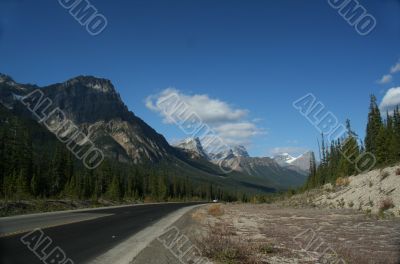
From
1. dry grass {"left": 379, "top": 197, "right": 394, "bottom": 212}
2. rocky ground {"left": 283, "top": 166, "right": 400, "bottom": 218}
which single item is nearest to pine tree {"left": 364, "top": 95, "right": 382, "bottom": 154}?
rocky ground {"left": 283, "top": 166, "right": 400, "bottom": 218}

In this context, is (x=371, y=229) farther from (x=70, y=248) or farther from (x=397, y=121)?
(x=397, y=121)

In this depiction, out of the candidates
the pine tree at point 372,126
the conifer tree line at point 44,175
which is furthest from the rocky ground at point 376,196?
the conifer tree line at point 44,175

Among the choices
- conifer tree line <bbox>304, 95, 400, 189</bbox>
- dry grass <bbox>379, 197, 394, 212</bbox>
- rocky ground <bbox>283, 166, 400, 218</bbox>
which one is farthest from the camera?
conifer tree line <bbox>304, 95, 400, 189</bbox>

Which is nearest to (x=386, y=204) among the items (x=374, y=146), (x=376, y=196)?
(x=376, y=196)

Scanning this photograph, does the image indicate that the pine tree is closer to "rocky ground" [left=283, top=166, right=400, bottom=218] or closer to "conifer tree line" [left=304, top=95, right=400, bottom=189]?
"conifer tree line" [left=304, top=95, right=400, bottom=189]

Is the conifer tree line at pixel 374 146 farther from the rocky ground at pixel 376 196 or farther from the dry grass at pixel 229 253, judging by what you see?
the dry grass at pixel 229 253

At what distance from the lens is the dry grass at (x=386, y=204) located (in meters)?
33.6

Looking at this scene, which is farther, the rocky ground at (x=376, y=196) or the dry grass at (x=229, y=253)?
the rocky ground at (x=376, y=196)

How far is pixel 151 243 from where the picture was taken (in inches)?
676

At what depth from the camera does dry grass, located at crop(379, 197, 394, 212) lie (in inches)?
1324

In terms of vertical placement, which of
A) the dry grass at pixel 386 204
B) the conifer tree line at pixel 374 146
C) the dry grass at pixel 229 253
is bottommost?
the dry grass at pixel 229 253

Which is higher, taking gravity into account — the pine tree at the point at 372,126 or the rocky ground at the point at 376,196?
the pine tree at the point at 372,126

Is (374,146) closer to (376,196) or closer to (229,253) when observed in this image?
(376,196)

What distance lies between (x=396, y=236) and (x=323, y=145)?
369 ft
